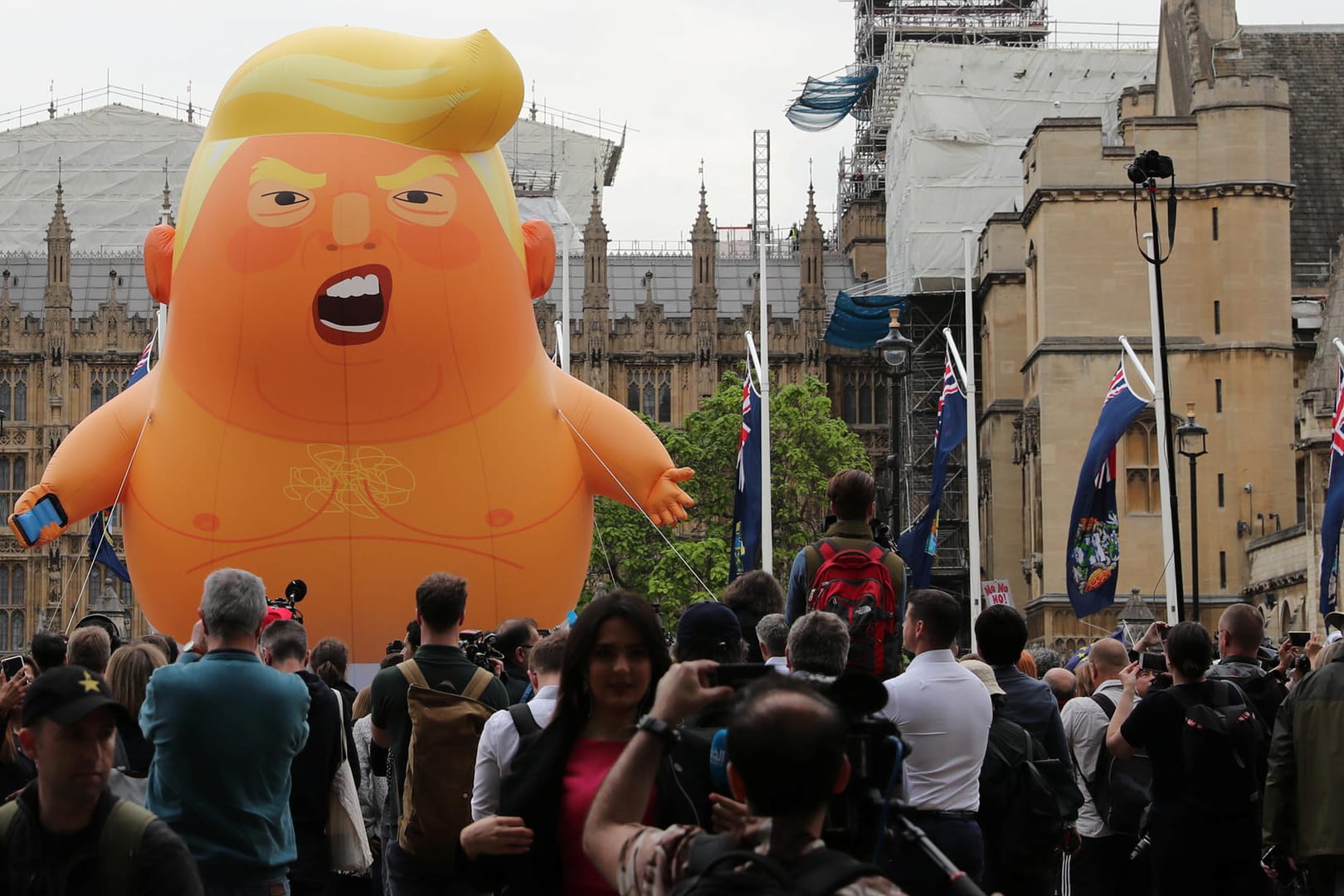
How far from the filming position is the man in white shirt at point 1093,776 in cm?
960

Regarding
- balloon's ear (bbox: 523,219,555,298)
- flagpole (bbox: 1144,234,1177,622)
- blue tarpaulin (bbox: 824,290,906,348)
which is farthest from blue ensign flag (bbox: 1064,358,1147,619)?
blue tarpaulin (bbox: 824,290,906,348)

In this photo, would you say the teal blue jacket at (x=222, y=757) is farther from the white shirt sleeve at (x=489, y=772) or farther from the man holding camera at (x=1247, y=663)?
the man holding camera at (x=1247, y=663)

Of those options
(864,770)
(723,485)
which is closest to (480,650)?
(864,770)

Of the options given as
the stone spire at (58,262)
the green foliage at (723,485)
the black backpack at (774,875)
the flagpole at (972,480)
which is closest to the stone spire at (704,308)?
the green foliage at (723,485)

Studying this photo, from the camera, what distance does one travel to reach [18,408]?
5538 centimetres

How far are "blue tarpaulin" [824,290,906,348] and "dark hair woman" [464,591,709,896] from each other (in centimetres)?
4616

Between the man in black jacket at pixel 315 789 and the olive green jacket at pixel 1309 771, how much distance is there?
3.51 meters

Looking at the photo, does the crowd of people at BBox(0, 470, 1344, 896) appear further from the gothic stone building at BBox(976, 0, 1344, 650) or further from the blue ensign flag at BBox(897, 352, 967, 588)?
the gothic stone building at BBox(976, 0, 1344, 650)

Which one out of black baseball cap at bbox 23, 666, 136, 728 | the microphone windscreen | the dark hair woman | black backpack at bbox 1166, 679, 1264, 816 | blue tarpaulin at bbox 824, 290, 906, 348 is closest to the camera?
black baseball cap at bbox 23, 666, 136, 728

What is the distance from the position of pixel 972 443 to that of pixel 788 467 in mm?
12740

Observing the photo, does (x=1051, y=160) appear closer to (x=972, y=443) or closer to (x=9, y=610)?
(x=972, y=443)

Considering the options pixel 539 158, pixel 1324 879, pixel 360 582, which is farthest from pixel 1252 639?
pixel 539 158

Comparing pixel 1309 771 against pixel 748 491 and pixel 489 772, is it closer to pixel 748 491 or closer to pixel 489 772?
pixel 489 772

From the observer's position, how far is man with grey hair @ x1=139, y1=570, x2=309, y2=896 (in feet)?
20.6
